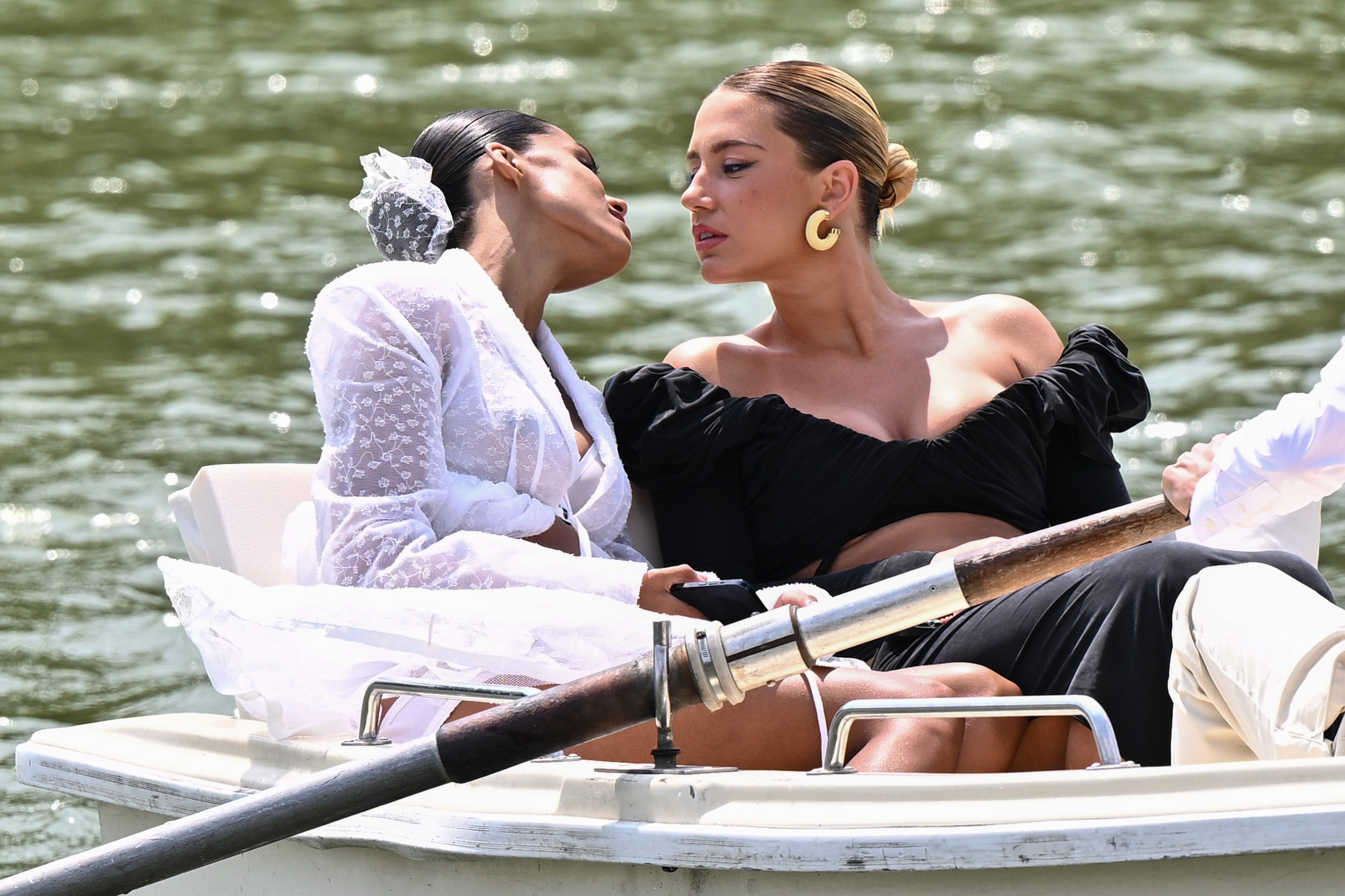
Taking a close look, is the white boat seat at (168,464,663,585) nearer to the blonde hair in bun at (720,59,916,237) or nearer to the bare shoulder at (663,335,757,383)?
the bare shoulder at (663,335,757,383)

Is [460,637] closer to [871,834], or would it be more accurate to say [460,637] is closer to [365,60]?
[871,834]

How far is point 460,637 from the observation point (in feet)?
7.82

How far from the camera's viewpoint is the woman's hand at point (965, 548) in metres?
2.72

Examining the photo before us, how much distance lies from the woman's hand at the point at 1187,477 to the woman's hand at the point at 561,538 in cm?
104

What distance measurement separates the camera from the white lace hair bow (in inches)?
114

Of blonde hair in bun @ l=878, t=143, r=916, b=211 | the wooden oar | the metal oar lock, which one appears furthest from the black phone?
blonde hair in bun @ l=878, t=143, r=916, b=211

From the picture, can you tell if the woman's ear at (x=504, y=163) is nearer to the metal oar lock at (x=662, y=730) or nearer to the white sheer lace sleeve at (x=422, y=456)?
the white sheer lace sleeve at (x=422, y=456)

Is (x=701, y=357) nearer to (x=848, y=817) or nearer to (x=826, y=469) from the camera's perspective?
(x=826, y=469)

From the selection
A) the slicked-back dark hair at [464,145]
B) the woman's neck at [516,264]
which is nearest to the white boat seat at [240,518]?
the woman's neck at [516,264]

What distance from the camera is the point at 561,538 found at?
109 inches

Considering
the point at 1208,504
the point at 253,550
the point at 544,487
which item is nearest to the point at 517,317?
the point at 544,487

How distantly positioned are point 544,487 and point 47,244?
6521 millimetres

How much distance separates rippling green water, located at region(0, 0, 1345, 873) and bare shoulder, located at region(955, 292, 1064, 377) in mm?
3236

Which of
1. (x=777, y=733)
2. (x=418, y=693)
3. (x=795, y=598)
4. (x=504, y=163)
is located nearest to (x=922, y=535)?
(x=795, y=598)
